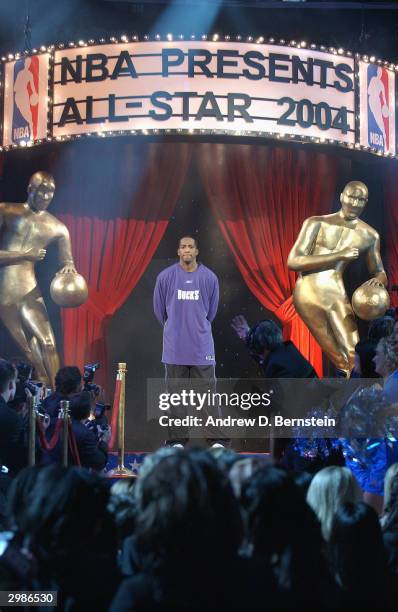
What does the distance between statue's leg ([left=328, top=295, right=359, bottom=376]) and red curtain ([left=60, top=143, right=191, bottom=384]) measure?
229 centimetres

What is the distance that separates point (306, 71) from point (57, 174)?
303 cm

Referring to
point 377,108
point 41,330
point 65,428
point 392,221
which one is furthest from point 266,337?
point 392,221

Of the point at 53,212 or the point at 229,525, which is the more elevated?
the point at 53,212

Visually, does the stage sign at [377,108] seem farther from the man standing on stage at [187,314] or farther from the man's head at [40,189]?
the man's head at [40,189]

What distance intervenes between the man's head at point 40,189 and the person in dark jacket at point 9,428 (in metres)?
4.74

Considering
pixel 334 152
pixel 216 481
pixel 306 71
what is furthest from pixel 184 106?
pixel 216 481

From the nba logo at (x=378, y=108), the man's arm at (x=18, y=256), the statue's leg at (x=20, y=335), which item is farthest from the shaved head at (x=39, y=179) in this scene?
the nba logo at (x=378, y=108)

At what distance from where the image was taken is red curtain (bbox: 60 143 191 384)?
10133 mm

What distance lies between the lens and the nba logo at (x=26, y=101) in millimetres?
9555

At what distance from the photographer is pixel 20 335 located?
9.08m

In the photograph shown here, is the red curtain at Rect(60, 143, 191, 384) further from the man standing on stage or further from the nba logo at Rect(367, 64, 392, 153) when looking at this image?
the nba logo at Rect(367, 64, 392, 153)

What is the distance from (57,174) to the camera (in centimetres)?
1055

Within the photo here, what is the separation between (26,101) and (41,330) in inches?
95.0

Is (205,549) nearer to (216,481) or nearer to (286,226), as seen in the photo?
(216,481)
